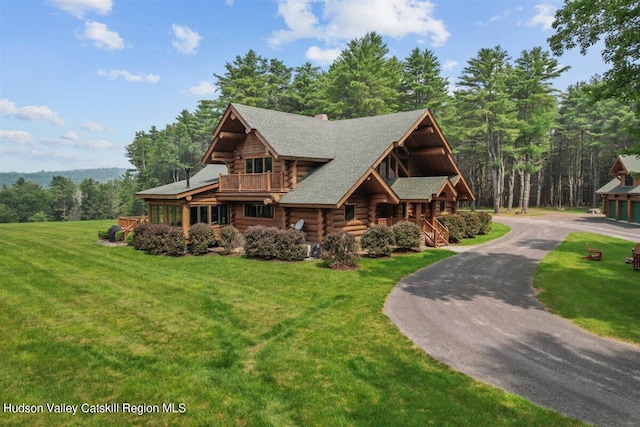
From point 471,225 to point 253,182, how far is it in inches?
651

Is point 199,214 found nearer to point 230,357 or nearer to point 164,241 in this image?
point 164,241

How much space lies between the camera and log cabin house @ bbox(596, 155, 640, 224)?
Result: 39469mm

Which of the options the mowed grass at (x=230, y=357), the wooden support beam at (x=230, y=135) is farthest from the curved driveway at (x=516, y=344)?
the wooden support beam at (x=230, y=135)

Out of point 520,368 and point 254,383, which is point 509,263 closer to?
point 520,368

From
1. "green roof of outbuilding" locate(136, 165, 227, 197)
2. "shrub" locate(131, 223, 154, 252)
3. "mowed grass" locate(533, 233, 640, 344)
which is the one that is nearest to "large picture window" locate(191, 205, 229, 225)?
"green roof of outbuilding" locate(136, 165, 227, 197)

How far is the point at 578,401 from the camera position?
21.5ft

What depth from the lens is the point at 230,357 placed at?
324 inches

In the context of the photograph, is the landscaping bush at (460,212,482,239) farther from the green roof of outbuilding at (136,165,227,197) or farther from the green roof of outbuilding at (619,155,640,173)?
the green roof of outbuilding at (619,155,640,173)

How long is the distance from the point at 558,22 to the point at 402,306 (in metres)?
12.6

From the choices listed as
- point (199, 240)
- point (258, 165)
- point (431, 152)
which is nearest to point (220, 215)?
point (258, 165)

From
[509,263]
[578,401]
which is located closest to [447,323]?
[578,401]

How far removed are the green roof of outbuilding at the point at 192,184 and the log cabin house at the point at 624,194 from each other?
1651 inches

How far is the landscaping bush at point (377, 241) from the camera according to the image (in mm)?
19734

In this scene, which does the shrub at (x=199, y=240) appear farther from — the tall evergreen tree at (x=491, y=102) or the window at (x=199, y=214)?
the tall evergreen tree at (x=491, y=102)
